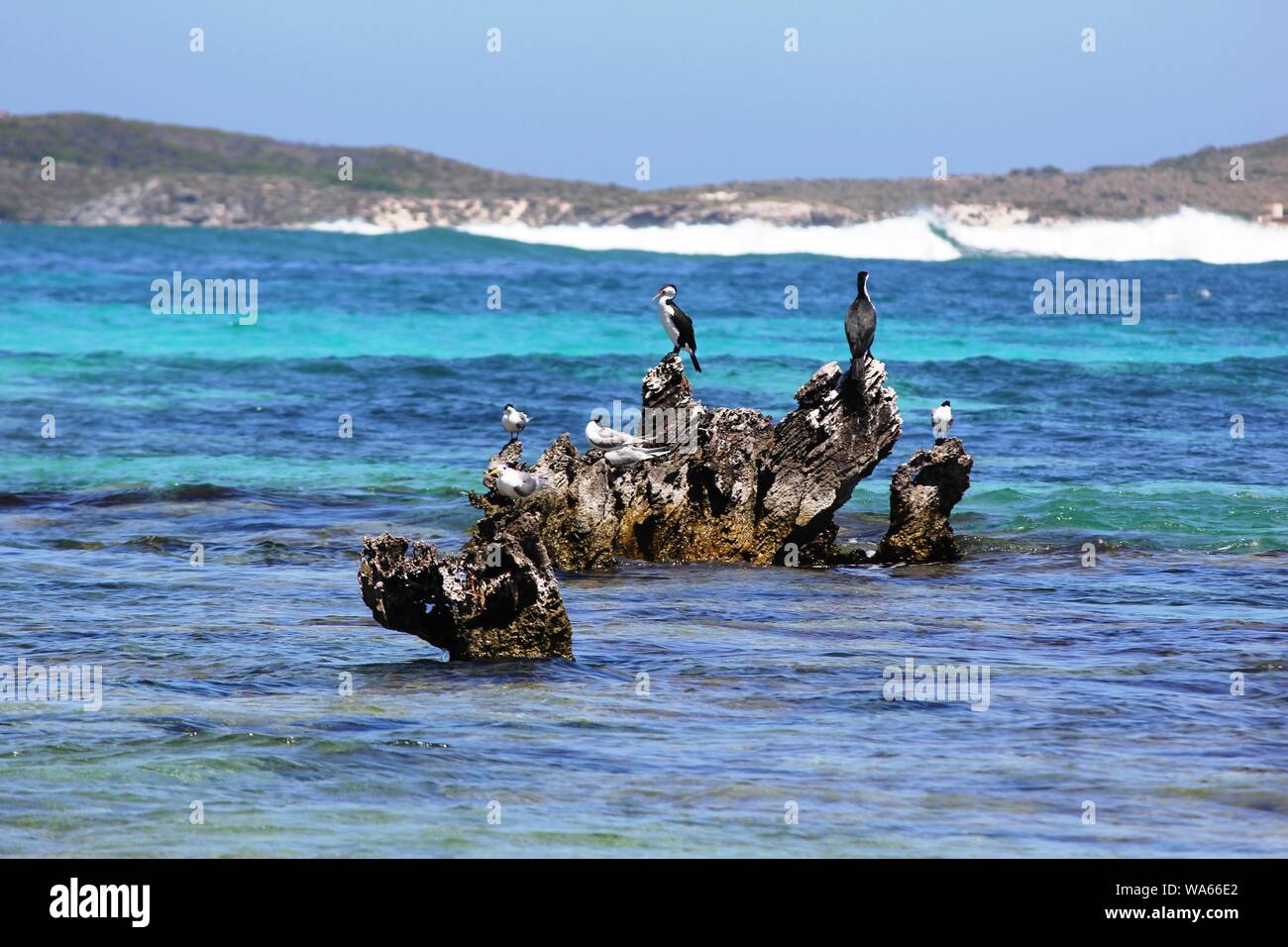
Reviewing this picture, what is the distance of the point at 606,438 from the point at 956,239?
9884 centimetres

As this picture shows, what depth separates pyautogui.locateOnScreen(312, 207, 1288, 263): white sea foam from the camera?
105 metres

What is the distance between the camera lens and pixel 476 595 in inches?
390

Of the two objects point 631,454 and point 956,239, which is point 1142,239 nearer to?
point 956,239

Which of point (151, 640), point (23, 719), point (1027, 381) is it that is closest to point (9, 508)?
point (151, 640)

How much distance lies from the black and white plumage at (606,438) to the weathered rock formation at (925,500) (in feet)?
7.29

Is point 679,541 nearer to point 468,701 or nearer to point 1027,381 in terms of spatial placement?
point 468,701

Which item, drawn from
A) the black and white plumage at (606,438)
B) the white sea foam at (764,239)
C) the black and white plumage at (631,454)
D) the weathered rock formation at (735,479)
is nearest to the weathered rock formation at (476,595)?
the black and white plumage at (606,438)

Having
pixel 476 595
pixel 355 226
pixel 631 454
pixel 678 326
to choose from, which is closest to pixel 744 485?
pixel 631 454

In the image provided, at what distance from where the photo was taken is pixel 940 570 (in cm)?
1380

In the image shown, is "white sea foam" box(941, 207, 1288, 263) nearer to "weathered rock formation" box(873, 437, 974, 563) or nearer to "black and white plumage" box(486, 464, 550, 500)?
"weathered rock formation" box(873, 437, 974, 563)

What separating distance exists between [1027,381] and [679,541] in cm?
1734

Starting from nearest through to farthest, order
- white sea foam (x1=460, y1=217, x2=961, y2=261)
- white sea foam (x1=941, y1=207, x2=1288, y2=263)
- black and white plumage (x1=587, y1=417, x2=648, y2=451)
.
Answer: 1. black and white plumage (x1=587, y1=417, x2=648, y2=451)
2. white sea foam (x1=941, y1=207, x2=1288, y2=263)
3. white sea foam (x1=460, y1=217, x2=961, y2=261)

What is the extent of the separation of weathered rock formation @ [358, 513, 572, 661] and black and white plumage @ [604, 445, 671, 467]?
310 centimetres

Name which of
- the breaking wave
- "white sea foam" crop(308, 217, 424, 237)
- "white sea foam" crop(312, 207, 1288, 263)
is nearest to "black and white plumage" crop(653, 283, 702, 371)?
"white sea foam" crop(312, 207, 1288, 263)
